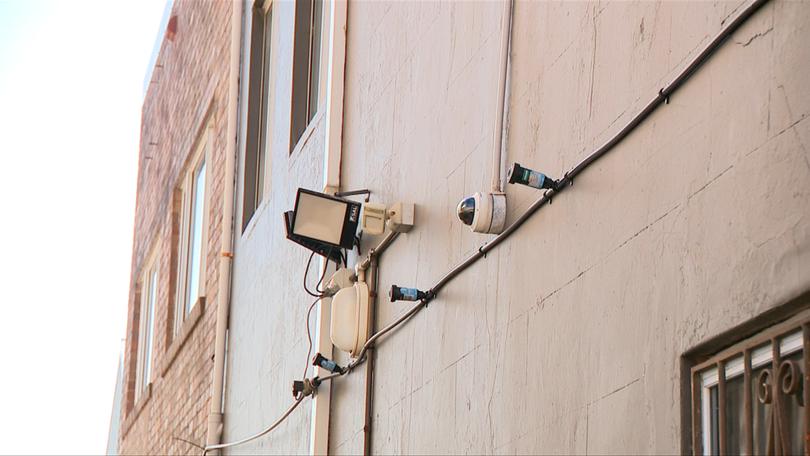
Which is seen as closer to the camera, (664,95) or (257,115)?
(664,95)

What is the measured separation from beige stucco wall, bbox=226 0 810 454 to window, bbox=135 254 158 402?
8021 mm

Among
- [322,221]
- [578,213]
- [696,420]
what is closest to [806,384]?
[696,420]

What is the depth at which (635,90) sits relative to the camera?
153 inches

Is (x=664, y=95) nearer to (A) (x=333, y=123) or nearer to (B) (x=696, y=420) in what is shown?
(B) (x=696, y=420)

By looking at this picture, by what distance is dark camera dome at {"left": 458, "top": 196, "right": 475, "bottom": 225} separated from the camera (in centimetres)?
486

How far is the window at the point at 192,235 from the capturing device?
11.9 m

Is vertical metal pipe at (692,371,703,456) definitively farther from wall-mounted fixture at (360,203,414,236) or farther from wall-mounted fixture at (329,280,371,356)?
wall-mounted fixture at (329,280,371,356)

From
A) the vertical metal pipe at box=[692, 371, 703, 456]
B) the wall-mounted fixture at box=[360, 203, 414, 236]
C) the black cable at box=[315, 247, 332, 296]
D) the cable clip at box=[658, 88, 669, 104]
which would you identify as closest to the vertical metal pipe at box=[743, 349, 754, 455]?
the vertical metal pipe at box=[692, 371, 703, 456]

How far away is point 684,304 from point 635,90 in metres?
0.72

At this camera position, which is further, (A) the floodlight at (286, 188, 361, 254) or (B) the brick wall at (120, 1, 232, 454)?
(B) the brick wall at (120, 1, 232, 454)

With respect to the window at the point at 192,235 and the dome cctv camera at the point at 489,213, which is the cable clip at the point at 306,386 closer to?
the dome cctv camera at the point at 489,213

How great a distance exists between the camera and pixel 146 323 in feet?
50.7

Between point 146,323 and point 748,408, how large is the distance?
503 inches

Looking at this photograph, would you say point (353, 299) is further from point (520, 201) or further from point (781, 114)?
point (781, 114)
